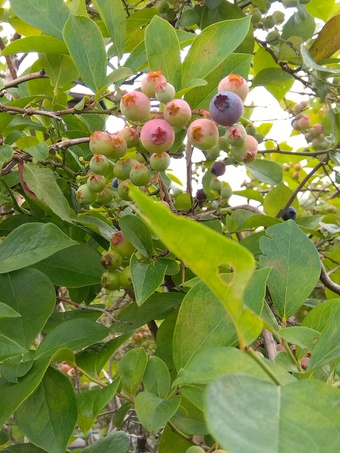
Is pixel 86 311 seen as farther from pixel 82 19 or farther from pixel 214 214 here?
pixel 82 19

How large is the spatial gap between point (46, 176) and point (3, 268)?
0.14 m

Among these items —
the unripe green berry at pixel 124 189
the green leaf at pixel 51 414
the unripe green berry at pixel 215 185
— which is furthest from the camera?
the unripe green berry at pixel 215 185

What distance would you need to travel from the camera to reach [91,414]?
58 centimetres

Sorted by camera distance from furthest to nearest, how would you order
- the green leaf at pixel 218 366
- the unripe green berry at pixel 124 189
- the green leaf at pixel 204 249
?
the unripe green berry at pixel 124 189, the green leaf at pixel 218 366, the green leaf at pixel 204 249

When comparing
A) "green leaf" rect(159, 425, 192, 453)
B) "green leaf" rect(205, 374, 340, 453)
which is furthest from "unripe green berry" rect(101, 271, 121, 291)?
"green leaf" rect(205, 374, 340, 453)

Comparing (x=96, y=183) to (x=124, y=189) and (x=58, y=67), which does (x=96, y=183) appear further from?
(x=58, y=67)

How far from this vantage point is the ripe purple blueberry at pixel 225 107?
609 mm

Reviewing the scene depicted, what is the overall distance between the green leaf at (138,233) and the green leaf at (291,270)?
0.14 meters

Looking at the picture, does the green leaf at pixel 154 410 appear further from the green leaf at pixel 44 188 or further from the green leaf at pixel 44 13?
the green leaf at pixel 44 13

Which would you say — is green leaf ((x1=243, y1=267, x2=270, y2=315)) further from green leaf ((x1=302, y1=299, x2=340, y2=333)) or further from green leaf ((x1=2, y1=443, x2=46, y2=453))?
green leaf ((x1=2, y1=443, x2=46, y2=453))

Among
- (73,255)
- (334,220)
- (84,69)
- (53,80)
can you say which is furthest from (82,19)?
(334,220)

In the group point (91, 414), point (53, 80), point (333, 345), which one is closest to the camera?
point (333, 345)

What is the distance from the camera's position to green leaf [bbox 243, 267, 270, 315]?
477 millimetres

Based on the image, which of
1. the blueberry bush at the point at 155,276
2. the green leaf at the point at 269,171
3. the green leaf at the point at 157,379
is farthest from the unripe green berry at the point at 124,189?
the green leaf at the point at 269,171
